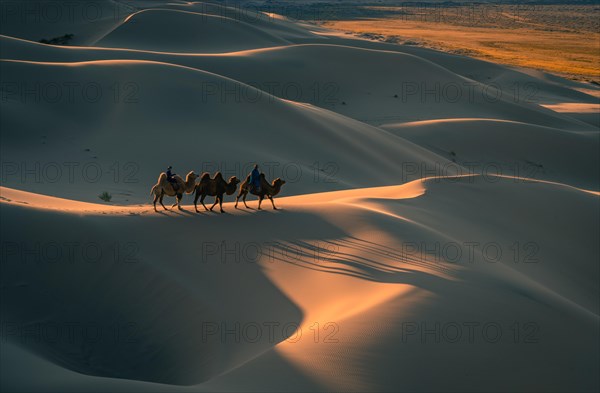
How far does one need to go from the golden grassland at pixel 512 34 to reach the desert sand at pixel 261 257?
43827mm

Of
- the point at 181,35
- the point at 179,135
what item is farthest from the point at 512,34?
the point at 179,135

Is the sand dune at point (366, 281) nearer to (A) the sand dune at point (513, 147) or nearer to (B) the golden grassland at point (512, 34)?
(A) the sand dune at point (513, 147)

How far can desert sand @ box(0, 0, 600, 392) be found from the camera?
7.83 meters

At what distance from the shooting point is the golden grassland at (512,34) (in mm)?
66250

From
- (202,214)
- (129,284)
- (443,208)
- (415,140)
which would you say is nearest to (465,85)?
(415,140)

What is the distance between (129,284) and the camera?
10016mm

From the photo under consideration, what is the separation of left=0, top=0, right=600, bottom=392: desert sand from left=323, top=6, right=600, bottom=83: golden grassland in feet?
144

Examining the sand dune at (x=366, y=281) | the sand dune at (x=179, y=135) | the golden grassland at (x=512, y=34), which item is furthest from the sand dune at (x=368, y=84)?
the sand dune at (x=366, y=281)

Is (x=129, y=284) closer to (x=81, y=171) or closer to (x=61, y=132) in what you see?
(x=81, y=171)

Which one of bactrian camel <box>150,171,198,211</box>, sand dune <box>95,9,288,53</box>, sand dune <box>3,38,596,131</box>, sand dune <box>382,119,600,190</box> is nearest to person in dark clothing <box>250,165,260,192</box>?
bactrian camel <box>150,171,198,211</box>

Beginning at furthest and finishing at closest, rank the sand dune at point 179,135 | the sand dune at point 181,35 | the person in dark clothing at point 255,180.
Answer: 1. the sand dune at point 181,35
2. the sand dune at point 179,135
3. the person in dark clothing at point 255,180

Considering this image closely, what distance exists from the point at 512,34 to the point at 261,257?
291ft

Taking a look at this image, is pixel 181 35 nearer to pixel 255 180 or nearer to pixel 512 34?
pixel 255 180

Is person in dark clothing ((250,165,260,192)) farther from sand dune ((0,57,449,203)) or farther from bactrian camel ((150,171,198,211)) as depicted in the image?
sand dune ((0,57,449,203))
